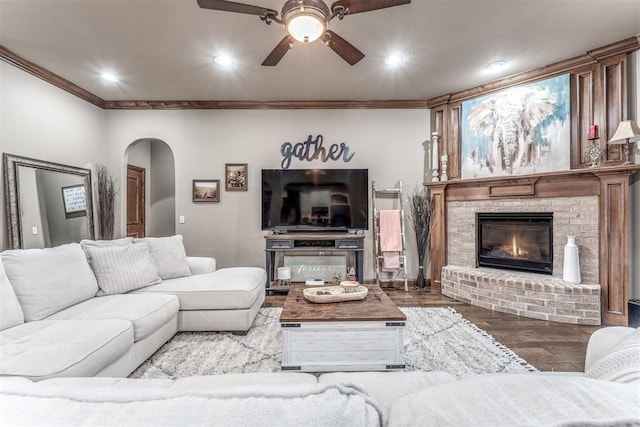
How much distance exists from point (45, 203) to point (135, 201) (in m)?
2.26

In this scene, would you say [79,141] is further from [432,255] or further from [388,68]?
[432,255]

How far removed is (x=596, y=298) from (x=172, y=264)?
171 inches

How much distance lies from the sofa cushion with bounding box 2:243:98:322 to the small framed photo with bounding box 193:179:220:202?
2.15m

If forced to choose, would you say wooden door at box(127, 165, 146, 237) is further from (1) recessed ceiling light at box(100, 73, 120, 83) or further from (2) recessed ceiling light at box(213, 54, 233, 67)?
(2) recessed ceiling light at box(213, 54, 233, 67)

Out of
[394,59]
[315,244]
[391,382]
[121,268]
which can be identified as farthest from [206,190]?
[391,382]

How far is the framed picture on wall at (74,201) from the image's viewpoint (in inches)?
145

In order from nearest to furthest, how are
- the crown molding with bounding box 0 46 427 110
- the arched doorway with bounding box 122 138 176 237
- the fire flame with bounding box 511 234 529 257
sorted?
the fire flame with bounding box 511 234 529 257
the crown molding with bounding box 0 46 427 110
the arched doorway with bounding box 122 138 176 237

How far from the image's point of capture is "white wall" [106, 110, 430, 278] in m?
4.51

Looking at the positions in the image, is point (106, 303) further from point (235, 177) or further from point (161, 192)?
point (161, 192)

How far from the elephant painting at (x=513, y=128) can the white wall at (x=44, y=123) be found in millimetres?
5283

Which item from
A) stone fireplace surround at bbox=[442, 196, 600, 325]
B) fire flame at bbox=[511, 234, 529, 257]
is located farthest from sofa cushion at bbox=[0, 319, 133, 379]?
fire flame at bbox=[511, 234, 529, 257]

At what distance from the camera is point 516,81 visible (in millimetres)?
3695

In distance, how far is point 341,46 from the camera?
2.33m

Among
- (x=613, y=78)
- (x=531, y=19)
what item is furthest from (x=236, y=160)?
(x=613, y=78)
